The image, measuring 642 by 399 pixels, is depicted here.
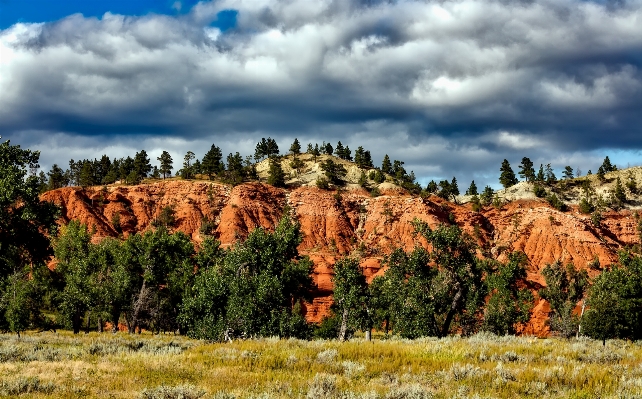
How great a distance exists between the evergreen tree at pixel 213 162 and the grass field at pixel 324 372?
384 ft

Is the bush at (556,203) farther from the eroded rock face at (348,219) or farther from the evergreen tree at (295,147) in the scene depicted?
the evergreen tree at (295,147)

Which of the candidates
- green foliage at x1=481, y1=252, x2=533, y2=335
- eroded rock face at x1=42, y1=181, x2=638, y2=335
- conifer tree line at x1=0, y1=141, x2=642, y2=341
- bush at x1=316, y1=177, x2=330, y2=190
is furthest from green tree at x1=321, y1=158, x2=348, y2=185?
green foliage at x1=481, y1=252, x2=533, y2=335

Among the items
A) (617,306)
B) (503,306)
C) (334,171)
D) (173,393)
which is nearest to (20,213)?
(173,393)

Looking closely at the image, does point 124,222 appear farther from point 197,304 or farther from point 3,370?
point 3,370

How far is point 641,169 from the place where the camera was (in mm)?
141625

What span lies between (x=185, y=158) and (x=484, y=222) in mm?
87502

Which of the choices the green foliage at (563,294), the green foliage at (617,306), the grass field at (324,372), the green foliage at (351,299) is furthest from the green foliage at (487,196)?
the grass field at (324,372)

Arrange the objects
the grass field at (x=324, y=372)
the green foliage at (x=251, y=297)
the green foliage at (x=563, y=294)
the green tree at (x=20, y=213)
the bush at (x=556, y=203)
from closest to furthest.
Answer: the grass field at (x=324, y=372) < the green tree at (x=20, y=213) < the green foliage at (x=251, y=297) < the green foliage at (x=563, y=294) < the bush at (x=556, y=203)

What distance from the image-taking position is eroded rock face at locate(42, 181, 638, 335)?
345 ft

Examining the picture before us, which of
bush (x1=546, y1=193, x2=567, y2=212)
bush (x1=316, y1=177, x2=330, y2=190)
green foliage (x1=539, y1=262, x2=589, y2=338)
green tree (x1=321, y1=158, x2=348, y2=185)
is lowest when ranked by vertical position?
green foliage (x1=539, y1=262, x2=589, y2=338)

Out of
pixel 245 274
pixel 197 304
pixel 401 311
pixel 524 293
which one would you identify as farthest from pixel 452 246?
pixel 524 293

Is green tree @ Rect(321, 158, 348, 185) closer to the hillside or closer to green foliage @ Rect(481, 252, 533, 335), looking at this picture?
A: the hillside

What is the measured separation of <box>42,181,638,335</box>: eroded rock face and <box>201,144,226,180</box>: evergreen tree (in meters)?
15.3

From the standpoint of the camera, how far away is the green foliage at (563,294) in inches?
2543
